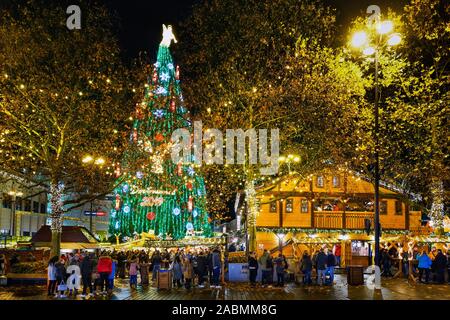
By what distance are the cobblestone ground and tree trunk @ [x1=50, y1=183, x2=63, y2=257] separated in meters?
2.50

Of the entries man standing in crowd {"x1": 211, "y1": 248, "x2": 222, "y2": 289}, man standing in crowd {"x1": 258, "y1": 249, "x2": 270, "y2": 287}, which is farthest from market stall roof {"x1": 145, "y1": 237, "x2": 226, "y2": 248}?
man standing in crowd {"x1": 211, "y1": 248, "x2": 222, "y2": 289}

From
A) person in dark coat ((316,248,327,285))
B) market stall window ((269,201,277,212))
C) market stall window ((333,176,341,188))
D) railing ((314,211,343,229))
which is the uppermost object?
market stall window ((333,176,341,188))

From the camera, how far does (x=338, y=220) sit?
37.8 m

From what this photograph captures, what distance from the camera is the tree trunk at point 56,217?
→ 24.5m

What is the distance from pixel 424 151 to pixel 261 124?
9799 mm

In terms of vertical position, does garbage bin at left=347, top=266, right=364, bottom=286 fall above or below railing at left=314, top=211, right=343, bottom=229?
below

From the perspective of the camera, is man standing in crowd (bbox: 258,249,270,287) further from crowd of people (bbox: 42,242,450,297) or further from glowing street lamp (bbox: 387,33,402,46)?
glowing street lamp (bbox: 387,33,402,46)

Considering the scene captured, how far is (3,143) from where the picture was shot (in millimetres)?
25125

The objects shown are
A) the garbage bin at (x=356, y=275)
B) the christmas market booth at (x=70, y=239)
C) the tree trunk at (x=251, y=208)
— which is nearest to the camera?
the garbage bin at (x=356, y=275)

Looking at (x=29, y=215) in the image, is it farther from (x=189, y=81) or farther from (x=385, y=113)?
(x=385, y=113)

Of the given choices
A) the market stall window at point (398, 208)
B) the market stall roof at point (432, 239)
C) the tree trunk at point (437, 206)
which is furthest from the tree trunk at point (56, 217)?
the market stall window at point (398, 208)

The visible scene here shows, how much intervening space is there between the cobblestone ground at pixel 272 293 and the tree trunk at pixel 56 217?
8.21ft

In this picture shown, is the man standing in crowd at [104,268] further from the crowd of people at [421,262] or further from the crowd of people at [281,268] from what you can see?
the crowd of people at [421,262]

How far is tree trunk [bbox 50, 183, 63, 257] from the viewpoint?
80.3ft
